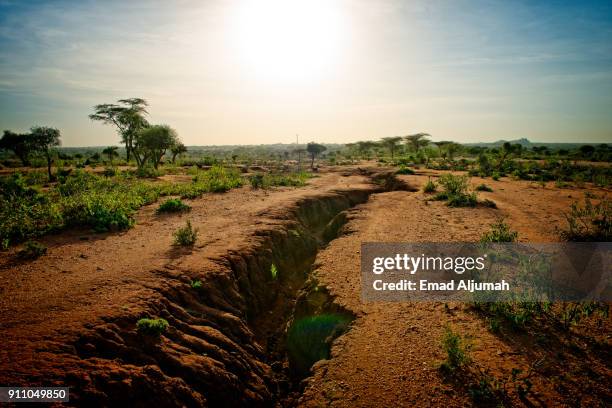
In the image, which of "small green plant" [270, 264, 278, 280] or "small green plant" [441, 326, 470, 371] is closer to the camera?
"small green plant" [441, 326, 470, 371]

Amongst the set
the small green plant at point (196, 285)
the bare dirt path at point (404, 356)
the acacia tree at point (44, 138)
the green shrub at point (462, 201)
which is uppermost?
the acacia tree at point (44, 138)

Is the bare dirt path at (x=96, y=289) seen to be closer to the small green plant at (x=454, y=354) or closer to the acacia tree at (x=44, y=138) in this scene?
the small green plant at (x=454, y=354)

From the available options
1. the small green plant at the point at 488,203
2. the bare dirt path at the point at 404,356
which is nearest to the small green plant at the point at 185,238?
the bare dirt path at the point at 404,356

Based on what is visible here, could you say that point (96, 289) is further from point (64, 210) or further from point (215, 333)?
point (64, 210)

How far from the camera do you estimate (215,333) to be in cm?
584

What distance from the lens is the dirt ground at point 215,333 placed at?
165 inches

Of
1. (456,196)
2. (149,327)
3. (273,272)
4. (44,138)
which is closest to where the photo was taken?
(149,327)

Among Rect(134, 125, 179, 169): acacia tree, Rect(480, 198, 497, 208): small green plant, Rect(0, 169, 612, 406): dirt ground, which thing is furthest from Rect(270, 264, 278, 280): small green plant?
Rect(134, 125, 179, 169): acacia tree

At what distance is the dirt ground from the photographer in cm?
418

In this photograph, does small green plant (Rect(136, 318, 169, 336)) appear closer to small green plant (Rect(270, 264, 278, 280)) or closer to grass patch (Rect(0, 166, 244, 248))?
small green plant (Rect(270, 264, 278, 280))

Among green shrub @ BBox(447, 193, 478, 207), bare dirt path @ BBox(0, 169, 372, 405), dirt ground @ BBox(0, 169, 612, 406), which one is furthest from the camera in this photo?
green shrub @ BBox(447, 193, 478, 207)

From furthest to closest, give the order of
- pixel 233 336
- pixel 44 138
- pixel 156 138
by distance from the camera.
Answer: pixel 156 138 → pixel 44 138 → pixel 233 336

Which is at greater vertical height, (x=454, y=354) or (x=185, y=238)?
(x=185, y=238)

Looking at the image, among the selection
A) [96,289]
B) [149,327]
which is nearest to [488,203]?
[149,327]
